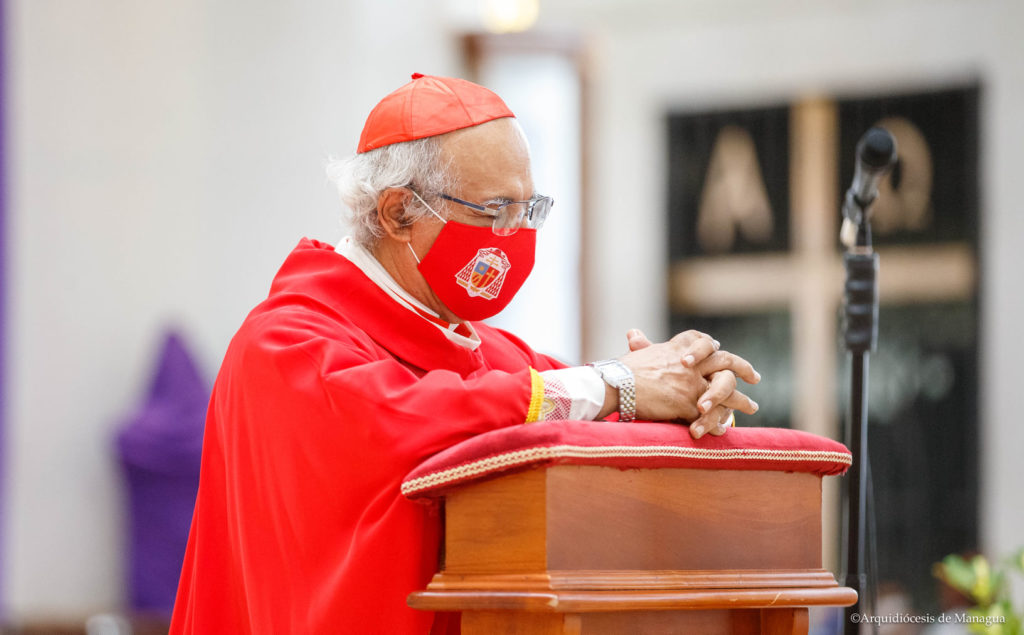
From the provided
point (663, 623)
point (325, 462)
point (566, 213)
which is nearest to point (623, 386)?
point (663, 623)

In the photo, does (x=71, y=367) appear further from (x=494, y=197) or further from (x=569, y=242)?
(x=569, y=242)

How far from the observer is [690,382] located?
204cm

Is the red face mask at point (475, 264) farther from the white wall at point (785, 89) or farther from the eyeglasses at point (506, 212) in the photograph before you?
the white wall at point (785, 89)

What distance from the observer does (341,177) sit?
2.56 metres

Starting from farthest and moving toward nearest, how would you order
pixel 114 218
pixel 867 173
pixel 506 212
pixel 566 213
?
pixel 566 213, pixel 114 218, pixel 867 173, pixel 506 212

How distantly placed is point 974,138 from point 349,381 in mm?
8101

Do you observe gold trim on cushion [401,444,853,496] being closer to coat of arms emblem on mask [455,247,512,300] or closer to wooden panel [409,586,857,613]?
wooden panel [409,586,857,613]

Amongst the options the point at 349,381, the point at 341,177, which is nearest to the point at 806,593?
the point at 349,381

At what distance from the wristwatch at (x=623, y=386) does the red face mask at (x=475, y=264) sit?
1.22ft

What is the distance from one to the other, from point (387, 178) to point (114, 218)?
12.4 ft

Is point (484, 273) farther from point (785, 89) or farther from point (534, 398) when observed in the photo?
point (785, 89)

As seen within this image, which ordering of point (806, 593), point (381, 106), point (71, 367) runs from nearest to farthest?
1. point (806, 593)
2. point (381, 106)
3. point (71, 367)

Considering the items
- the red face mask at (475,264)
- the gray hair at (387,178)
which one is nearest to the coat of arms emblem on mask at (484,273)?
the red face mask at (475,264)

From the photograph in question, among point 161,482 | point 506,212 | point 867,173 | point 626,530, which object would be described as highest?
point 867,173
